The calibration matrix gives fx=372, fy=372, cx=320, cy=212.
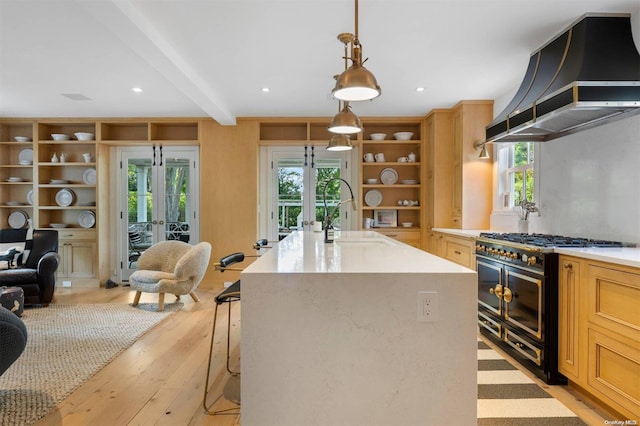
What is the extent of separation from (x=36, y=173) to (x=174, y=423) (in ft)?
17.8

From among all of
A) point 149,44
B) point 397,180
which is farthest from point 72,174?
point 397,180

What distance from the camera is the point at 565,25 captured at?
275 centimetres

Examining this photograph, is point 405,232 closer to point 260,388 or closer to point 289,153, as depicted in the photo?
point 289,153

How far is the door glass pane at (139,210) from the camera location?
590 cm

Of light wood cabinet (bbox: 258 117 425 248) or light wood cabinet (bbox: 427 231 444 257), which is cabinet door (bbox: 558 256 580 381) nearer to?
light wood cabinet (bbox: 427 231 444 257)

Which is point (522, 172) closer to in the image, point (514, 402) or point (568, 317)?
point (568, 317)

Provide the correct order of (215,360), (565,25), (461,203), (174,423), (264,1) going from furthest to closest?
(461,203) < (215,360) < (565,25) < (264,1) < (174,423)

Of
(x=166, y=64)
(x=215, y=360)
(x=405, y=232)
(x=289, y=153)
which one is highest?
(x=166, y=64)

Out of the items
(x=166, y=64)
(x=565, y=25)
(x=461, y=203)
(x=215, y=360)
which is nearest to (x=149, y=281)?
(x=215, y=360)

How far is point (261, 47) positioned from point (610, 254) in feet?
9.49

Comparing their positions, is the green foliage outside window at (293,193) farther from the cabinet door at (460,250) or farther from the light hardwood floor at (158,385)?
the light hardwood floor at (158,385)

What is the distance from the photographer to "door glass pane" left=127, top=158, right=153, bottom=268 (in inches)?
232

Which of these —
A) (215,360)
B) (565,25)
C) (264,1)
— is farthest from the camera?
(215,360)

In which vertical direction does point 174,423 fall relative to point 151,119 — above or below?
below
